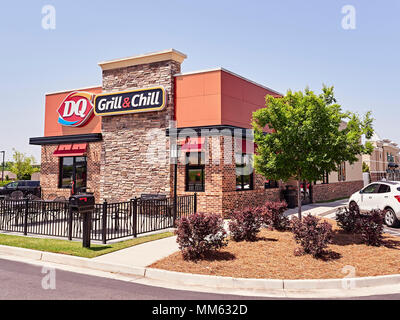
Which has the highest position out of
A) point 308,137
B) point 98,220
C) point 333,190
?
point 308,137

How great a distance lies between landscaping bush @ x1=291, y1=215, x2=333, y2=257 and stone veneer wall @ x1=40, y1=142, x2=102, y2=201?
1336 centimetres

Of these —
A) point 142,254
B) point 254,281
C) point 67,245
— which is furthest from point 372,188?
point 67,245

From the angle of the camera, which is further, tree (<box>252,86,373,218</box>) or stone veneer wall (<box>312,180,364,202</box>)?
stone veneer wall (<box>312,180,364,202</box>)

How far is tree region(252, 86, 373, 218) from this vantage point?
408 inches

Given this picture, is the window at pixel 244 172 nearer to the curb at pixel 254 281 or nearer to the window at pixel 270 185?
the window at pixel 270 185

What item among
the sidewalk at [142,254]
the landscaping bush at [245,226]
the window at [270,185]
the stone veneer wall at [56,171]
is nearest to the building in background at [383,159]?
the window at [270,185]

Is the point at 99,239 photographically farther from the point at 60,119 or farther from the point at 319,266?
the point at 60,119

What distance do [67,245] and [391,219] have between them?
38.5 feet

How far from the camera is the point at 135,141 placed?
17.8m

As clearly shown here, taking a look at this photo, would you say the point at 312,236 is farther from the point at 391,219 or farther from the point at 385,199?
the point at 385,199

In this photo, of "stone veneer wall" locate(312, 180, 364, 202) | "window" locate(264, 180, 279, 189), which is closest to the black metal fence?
"window" locate(264, 180, 279, 189)

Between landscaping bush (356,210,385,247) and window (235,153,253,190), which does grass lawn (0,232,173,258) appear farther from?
window (235,153,253,190)
